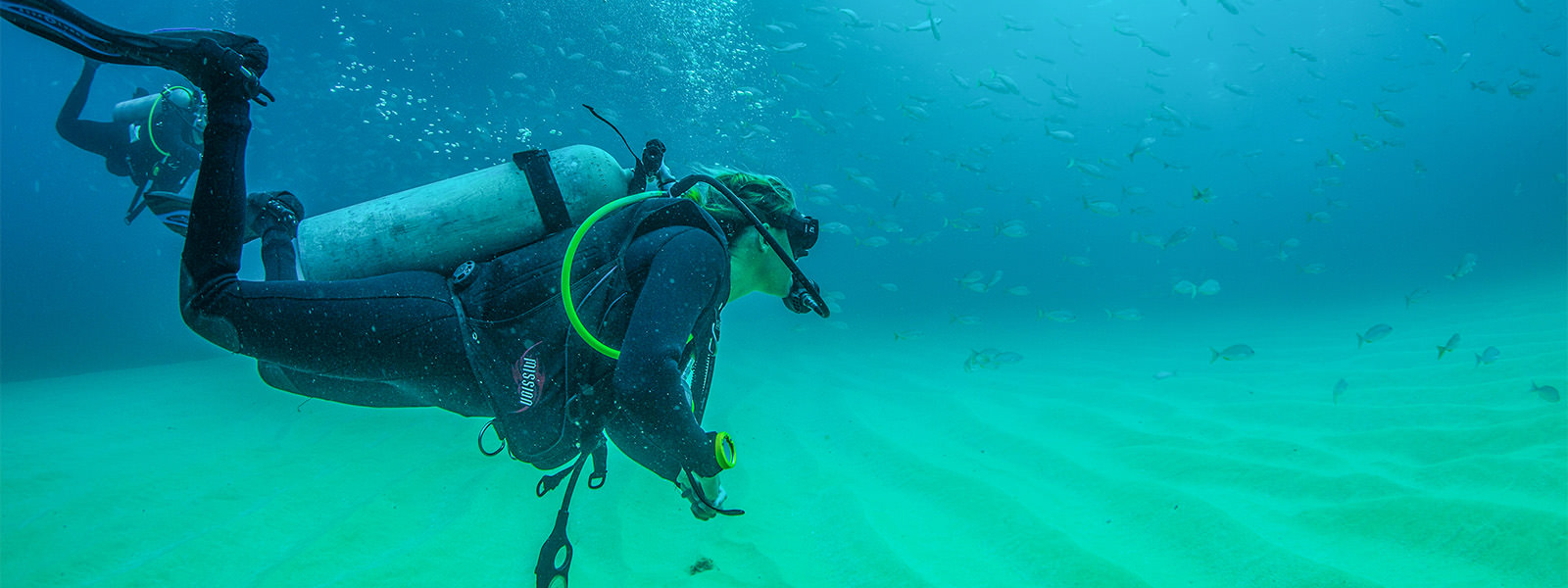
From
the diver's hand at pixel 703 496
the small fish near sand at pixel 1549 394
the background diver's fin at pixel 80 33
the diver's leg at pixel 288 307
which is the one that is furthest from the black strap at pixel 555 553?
the small fish near sand at pixel 1549 394

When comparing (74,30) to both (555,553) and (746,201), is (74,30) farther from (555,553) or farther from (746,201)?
(555,553)

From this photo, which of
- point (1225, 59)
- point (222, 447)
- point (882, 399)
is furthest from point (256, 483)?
point (1225, 59)

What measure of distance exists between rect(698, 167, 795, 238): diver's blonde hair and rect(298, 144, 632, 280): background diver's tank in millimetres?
392

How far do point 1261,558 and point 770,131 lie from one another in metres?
28.9

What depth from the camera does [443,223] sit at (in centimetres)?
201

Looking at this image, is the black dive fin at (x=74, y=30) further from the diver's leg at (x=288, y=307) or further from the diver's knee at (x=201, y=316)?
the diver's knee at (x=201, y=316)

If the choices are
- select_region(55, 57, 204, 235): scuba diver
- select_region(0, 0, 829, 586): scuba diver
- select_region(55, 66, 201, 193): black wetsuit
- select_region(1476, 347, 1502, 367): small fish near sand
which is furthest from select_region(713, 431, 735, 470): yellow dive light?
select_region(1476, 347, 1502, 367): small fish near sand

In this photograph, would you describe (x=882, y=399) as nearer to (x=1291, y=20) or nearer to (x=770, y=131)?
(x=770, y=131)

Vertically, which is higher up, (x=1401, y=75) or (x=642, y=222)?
(x=1401, y=75)

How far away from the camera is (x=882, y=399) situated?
19.7 ft

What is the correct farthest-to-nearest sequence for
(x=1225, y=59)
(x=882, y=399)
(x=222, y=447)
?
(x=1225, y=59)
(x=882, y=399)
(x=222, y=447)

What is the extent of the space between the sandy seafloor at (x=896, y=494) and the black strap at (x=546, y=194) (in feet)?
5.25

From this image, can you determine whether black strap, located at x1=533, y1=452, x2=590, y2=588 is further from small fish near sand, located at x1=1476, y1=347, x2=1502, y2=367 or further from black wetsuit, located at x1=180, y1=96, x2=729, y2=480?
small fish near sand, located at x1=1476, y1=347, x2=1502, y2=367

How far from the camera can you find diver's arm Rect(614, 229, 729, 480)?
1.46 meters
